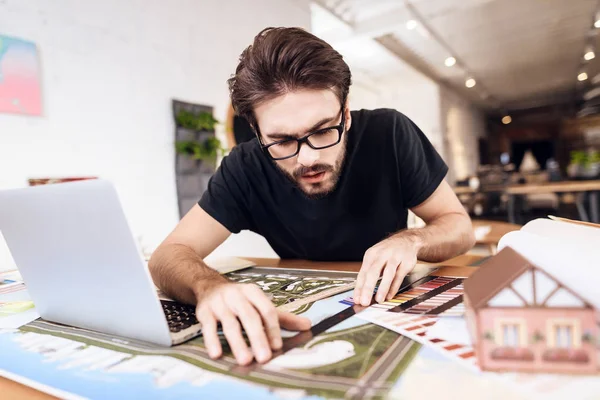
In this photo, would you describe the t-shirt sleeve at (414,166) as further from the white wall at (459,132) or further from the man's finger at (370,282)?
the white wall at (459,132)

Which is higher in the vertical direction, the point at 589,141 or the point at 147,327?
the point at 589,141

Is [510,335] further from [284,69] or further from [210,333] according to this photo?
[284,69]

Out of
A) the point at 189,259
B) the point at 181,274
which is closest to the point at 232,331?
the point at 181,274

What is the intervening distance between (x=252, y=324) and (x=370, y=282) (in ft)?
0.90

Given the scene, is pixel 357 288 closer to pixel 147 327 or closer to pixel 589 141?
pixel 147 327

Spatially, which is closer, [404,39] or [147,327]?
[147,327]

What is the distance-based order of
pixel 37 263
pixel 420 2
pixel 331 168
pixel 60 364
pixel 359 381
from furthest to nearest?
pixel 420 2 → pixel 331 168 → pixel 37 263 → pixel 60 364 → pixel 359 381

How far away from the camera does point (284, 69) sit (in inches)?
42.4

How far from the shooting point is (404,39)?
19.0ft

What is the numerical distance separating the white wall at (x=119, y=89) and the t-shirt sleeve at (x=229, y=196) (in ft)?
4.16

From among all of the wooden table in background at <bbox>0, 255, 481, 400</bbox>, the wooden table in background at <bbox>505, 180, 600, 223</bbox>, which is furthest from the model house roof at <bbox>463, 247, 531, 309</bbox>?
the wooden table in background at <bbox>505, 180, 600, 223</bbox>

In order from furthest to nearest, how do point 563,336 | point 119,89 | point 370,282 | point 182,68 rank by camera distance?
point 182,68, point 119,89, point 370,282, point 563,336

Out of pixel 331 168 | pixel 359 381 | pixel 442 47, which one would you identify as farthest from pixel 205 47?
pixel 442 47

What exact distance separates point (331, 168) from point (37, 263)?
74cm
